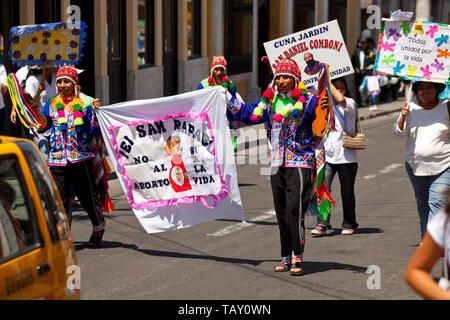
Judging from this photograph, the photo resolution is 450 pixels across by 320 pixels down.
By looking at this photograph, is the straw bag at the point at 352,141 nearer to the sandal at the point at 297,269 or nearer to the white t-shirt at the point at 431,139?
the white t-shirt at the point at 431,139

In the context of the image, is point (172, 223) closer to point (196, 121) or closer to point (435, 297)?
point (196, 121)

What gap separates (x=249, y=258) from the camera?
933 cm

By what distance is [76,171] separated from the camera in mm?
9594

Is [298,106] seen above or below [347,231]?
above

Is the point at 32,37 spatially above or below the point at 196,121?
above

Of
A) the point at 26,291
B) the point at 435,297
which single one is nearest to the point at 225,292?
the point at 26,291

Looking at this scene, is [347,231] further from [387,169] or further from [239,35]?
[239,35]

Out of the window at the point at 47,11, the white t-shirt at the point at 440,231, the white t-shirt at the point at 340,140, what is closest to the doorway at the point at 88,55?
the window at the point at 47,11

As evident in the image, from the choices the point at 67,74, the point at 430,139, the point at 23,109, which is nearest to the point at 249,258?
the point at 430,139

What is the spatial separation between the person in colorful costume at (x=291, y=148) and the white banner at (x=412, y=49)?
1.29 m

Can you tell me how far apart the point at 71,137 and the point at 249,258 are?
2.09m

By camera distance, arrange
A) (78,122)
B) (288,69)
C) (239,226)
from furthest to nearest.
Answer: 1. (239,226)
2. (78,122)
3. (288,69)

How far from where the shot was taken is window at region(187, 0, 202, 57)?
75.9ft

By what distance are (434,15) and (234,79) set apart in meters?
22.2
